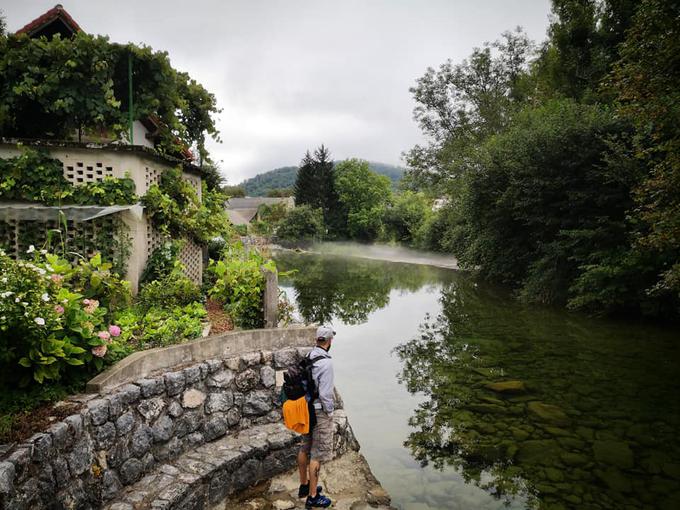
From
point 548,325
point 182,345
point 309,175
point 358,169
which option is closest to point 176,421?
point 182,345

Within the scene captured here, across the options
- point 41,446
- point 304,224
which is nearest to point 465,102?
point 304,224

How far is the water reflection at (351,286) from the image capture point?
54.2ft

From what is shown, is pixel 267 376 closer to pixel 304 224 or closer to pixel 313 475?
pixel 313 475

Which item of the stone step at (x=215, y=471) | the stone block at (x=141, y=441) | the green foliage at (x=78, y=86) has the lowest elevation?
the stone step at (x=215, y=471)

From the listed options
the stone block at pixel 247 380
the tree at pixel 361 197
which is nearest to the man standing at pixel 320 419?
the stone block at pixel 247 380

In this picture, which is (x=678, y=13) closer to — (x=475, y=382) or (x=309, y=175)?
(x=475, y=382)

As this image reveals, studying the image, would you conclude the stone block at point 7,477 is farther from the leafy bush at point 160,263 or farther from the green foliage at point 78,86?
the green foliage at point 78,86

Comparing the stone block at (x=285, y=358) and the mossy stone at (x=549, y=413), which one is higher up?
the stone block at (x=285, y=358)

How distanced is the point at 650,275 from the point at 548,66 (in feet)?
56.8

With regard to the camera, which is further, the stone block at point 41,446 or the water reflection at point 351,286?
the water reflection at point 351,286

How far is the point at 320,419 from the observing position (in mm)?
4594

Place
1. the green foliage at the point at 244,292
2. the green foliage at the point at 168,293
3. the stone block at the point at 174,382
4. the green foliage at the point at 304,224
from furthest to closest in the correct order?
the green foliage at the point at 304,224 < the green foliage at the point at 168,293 < the green foliage at the point at 244,292 < the stone block at the point at 174,382

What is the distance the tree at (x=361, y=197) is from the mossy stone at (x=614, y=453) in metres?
47.9

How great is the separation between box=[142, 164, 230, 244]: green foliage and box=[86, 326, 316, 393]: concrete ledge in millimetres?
4201
